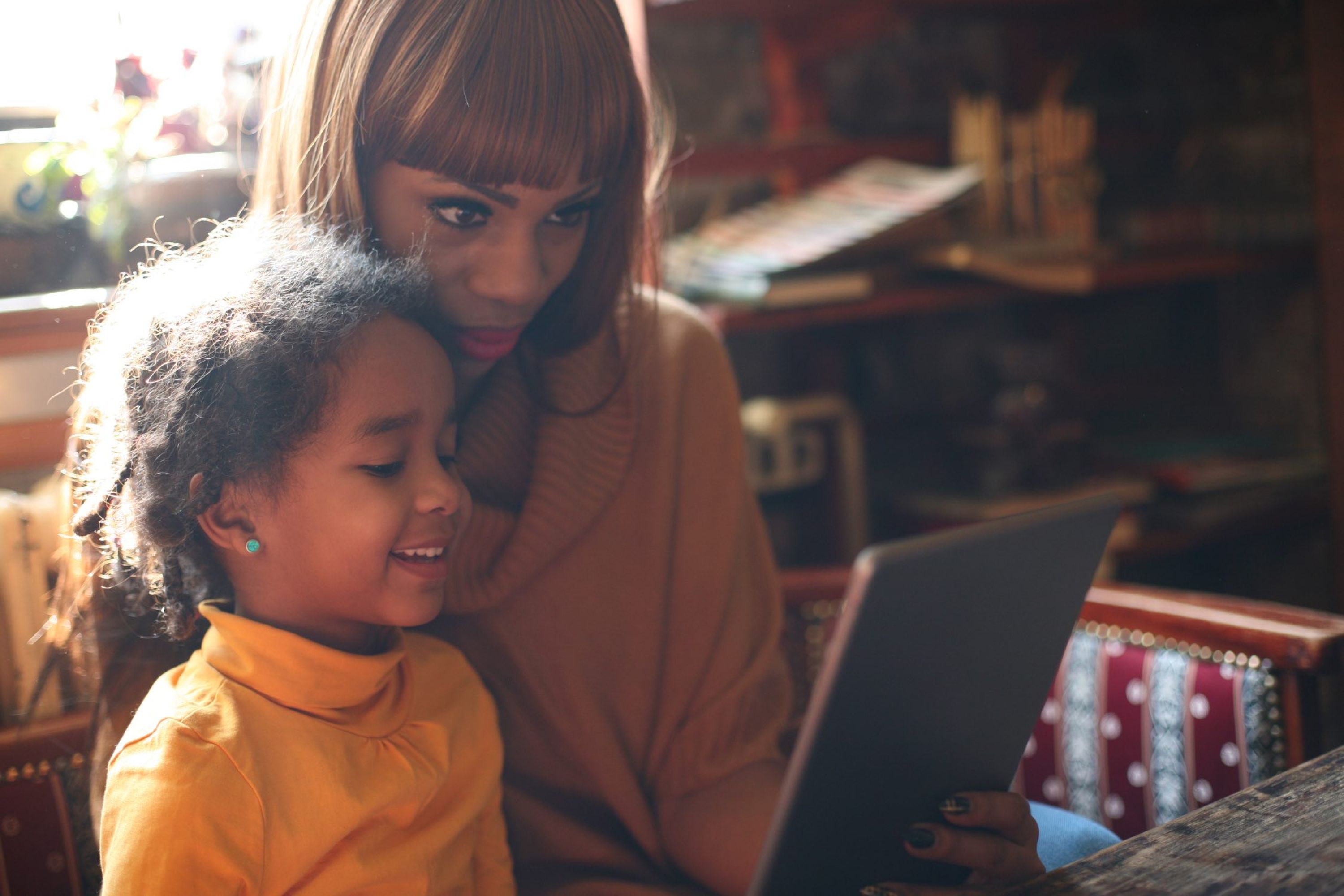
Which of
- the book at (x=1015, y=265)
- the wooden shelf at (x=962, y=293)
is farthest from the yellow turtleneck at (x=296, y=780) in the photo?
the book at (x=1015, y=265)

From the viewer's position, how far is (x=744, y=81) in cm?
224

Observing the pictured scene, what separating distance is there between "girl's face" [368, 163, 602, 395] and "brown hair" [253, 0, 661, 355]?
14 millimetres

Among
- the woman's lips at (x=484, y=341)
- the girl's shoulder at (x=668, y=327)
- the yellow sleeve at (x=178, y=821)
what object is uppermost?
the woman's lips at (x=484, y=341)

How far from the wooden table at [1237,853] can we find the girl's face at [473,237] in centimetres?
57

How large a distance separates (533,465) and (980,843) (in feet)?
1.65

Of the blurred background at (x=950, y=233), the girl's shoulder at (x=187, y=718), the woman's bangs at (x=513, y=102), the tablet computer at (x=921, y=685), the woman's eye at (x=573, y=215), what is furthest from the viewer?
the blurred background at (x=950, y=233)

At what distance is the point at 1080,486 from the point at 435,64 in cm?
167

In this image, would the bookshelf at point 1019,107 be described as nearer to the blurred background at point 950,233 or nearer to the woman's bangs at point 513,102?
the blurred background at point 950,233

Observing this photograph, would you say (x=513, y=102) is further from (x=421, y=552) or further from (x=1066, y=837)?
(x=1066, y=837)

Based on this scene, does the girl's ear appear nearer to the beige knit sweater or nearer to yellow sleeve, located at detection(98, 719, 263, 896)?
yellow sleeve, located at detection(98, 719, 263, 896)

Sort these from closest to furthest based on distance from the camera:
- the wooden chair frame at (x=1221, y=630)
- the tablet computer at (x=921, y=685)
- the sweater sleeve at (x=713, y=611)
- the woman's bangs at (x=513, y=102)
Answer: the tablet computer at (x=921, y=685) < the woman's bangs at (x=513, y=102) < the sweater sleeve at (x=713, y=611) < the wooden chair frame at (x=1221, y=630)

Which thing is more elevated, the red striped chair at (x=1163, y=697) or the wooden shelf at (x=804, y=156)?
the wooden shelf at (x=804, y=156)

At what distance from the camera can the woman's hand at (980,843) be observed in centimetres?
79

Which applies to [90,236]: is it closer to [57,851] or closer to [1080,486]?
[57,851]
